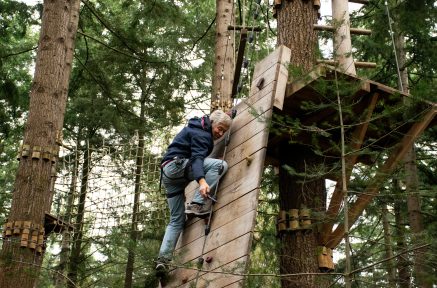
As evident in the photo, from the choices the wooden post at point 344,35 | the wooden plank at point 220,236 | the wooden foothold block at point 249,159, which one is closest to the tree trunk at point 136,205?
the wooden plank at point 220,236

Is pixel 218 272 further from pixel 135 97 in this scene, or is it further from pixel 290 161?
pixel 135 97

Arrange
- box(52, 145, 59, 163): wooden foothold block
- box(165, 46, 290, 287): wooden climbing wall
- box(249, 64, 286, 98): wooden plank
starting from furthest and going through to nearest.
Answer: box(52, 145, 59, 163): wooden foothold block → box(249, 64, 286, 98): wooden plank → box(165, 46, 290, 287): wooden climbing wall

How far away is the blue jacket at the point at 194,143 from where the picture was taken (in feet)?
12.7

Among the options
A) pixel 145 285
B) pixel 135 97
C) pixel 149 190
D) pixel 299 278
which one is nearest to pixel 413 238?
pixel 299 278

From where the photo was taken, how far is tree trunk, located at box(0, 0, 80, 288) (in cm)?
482

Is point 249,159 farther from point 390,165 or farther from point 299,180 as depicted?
point 390,165

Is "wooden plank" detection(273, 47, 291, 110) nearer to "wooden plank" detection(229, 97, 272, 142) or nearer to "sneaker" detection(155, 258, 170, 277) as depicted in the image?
"wooden plank" detection(229, 97, 272, 142)

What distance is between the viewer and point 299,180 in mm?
4199

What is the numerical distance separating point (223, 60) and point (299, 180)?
3.20 m

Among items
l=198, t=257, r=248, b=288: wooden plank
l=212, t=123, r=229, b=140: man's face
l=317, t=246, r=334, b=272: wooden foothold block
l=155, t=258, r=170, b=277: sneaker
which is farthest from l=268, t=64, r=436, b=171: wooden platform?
l=155, t=258, r=170, b=277: sneaker

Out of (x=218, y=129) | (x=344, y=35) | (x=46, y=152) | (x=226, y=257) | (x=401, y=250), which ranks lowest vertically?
(x=226, y=257)

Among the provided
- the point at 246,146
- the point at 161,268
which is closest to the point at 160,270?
the point at 161,268

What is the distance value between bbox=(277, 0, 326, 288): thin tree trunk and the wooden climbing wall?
26 cm

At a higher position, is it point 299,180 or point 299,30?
point 299,30
